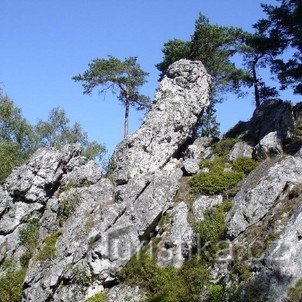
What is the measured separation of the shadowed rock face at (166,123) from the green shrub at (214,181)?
373 cm

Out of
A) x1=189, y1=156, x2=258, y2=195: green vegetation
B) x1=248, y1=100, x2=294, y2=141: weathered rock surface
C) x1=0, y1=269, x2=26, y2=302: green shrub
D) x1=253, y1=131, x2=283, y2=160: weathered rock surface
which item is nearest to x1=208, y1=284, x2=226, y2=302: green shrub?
x1=189, y1=156, x2=258, y2=195: green vegetation

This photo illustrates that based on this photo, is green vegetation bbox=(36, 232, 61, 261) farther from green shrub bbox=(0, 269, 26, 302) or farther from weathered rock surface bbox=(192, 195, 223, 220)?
→ weathered rock surface bbox=(192, 195, 223, 220)

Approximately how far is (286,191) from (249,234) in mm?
2900

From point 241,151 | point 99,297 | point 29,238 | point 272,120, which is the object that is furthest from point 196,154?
point 99,297

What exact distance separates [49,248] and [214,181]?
9.47 meters

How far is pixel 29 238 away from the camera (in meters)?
24.3

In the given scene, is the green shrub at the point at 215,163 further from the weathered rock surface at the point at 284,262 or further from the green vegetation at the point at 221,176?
the weathered rock surface at the point at 284,262

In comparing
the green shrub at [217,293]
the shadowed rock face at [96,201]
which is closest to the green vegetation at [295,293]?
the green shrub at [217,293]

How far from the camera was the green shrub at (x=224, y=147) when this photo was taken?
27.8 meters

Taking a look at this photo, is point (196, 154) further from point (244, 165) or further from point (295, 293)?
point (295, 293)

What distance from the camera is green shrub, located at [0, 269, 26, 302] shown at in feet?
70.4

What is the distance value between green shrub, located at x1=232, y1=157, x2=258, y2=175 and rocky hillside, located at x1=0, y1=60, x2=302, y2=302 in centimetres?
7

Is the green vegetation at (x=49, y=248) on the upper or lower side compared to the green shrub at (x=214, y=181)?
lower

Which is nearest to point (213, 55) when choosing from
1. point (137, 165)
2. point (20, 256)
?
point (137, 165)
